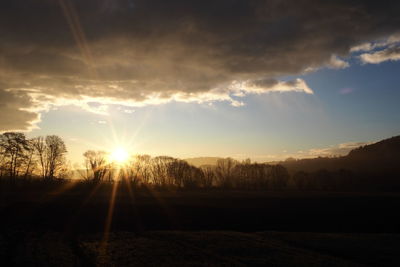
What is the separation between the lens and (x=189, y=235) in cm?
3125

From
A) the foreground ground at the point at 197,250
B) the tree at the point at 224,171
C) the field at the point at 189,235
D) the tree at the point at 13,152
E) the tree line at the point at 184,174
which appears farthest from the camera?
the tree at the point at 224,171

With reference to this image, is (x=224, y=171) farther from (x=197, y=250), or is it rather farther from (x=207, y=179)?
(x=197, y=250)

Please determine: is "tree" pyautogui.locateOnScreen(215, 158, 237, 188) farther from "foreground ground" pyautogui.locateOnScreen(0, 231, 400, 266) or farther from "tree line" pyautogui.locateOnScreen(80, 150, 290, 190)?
"foreground ground" pyautogui.locateOnScreen(0, 231, 400, 266)

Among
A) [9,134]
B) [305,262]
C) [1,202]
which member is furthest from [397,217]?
[9,134]

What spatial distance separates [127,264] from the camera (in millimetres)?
20906

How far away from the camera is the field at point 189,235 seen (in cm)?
2252

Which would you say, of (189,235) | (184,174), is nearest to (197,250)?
(189,235)

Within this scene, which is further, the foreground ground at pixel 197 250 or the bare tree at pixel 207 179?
the bare tree at pixel 207 179

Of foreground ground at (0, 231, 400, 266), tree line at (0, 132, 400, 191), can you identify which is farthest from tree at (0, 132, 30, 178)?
foreground ground at (0, 231, 400, 266)

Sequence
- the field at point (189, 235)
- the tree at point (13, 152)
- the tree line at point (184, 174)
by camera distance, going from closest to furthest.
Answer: the field at point (189, 235), the tree at point (13, 152), the tree line at point (184, 174)

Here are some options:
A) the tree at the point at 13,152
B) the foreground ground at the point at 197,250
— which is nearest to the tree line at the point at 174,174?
the tree at the point at 13,152

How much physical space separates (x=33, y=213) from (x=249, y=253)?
32749 mm

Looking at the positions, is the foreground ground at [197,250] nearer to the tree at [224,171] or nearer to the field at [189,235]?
the field at [189,235]

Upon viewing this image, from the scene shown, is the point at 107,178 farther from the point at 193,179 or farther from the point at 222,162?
the point at 222,162
